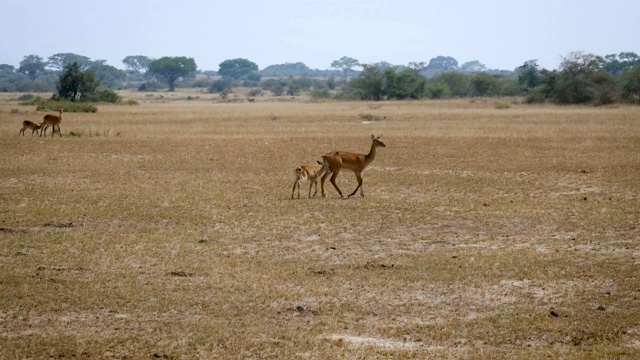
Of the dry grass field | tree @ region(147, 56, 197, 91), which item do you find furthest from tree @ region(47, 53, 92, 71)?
the dry grass field

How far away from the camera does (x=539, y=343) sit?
7.66 m

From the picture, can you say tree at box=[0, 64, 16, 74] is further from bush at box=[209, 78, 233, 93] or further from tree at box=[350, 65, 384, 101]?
tree at box=[350, 65, 384, 101]

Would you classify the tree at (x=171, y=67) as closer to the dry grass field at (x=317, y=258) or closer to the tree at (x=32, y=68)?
the tree at (x=32, y=68)

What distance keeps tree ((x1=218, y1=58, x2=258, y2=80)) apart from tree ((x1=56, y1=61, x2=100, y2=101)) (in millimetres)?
122966

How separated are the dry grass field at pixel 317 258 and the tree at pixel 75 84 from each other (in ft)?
99.3

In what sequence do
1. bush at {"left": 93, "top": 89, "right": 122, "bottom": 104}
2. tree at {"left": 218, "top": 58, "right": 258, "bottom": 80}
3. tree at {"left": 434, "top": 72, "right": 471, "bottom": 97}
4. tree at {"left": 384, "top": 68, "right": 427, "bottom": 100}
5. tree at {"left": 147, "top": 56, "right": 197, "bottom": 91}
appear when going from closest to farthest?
bush at {"left": 93, "top": 89, "right": 122, "bottom": 104}, tree at {"left": 384, "top": 68, "right": 427, "bottom": 100}, tree at {"left": 434, "top": 72, "right": 471, "bottom": 97}, tree at {"left": 147, "top": 56, "right": 197, "bottom": 91}, tree at {"left": 218, "top": 58, "right": 258, "bottom": 80}

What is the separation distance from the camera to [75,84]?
5219 centimetres

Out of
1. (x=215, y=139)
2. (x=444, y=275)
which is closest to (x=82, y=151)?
(x=215, y=139)

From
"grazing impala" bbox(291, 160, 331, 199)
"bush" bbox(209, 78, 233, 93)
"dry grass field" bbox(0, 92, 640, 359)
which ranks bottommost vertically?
"bush" bbox(209, 78, 233, 93)

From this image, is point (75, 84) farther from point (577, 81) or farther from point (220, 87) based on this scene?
point (220, 87)

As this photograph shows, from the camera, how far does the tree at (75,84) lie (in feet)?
171

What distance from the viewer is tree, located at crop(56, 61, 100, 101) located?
52094 millimetres

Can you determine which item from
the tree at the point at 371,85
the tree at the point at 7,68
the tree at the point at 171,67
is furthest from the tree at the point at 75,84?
the tree at the point at 7,68

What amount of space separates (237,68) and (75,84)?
12545 cm
